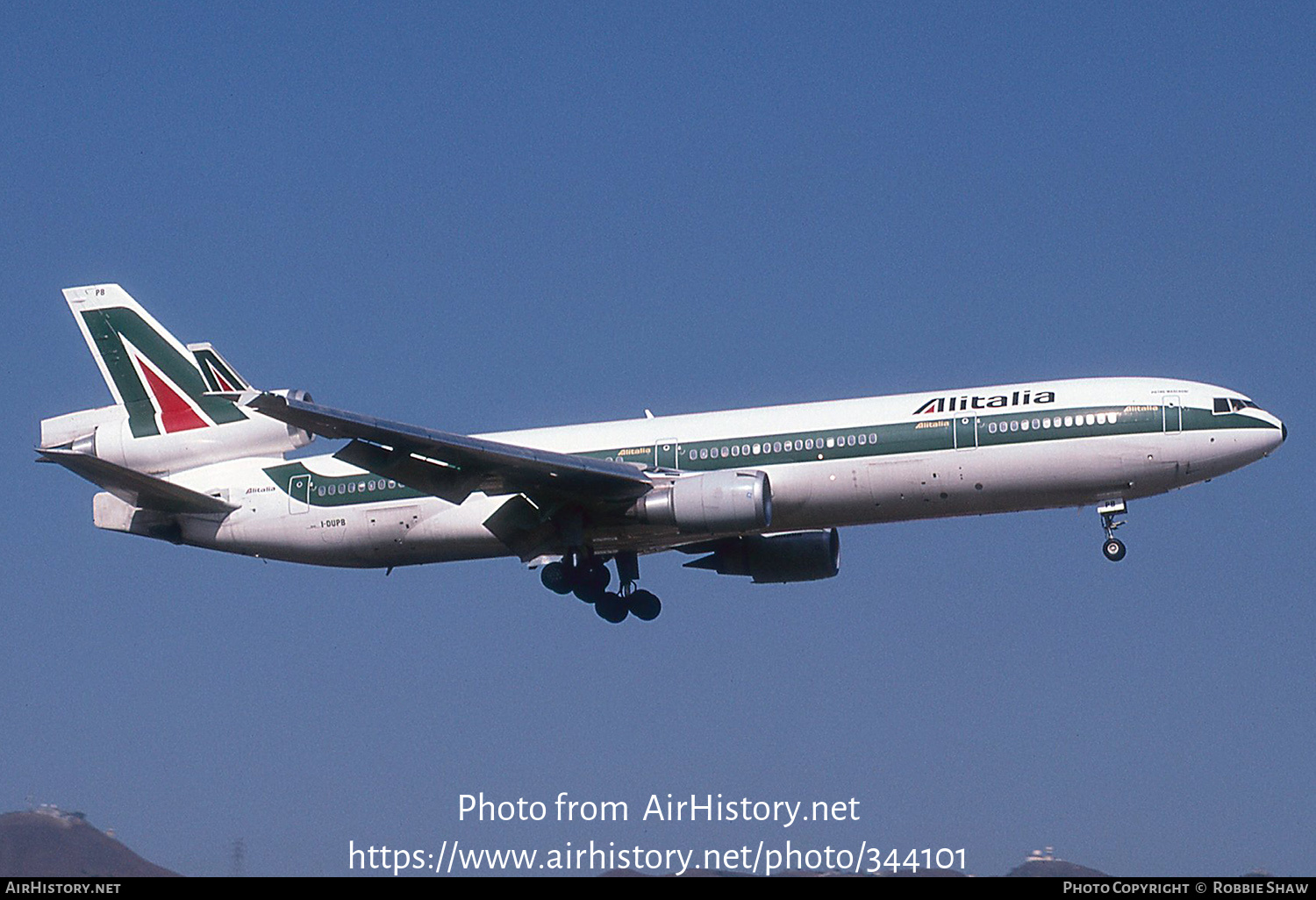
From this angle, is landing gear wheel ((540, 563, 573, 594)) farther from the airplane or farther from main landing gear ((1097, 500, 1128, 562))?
main landing gear ((1097, 500, 1128, 562))

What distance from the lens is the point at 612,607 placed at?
1907 inches

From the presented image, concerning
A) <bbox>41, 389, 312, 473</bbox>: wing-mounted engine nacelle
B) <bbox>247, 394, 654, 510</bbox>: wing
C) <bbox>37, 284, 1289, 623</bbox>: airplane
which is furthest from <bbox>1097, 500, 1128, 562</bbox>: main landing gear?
<bbox>41, 389, 312, 473</bbox>: wing-mounted engine nacelle

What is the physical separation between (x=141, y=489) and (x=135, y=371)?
5051mm

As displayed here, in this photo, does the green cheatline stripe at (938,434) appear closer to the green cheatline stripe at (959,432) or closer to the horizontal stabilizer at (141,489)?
the green cheatline stripe at (959,432)

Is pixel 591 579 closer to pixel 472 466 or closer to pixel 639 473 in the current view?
pixel 639 473

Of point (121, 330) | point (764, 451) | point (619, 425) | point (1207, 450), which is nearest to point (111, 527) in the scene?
point (121, 330)

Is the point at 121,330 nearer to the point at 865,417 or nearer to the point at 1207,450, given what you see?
the point at 865,417

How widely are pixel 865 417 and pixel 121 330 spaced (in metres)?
22.2

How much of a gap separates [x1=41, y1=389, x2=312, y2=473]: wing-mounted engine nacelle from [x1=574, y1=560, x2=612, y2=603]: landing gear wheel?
28.9ft

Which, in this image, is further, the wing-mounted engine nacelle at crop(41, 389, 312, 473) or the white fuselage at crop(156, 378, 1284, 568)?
the wing-mounted engine nacelle at crop(41, 389, 312, 473)

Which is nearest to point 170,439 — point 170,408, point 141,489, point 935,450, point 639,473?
point 170,408

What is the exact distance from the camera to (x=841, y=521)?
145 ft

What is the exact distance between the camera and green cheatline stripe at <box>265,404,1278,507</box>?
1677 inches

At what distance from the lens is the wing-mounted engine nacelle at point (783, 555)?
49.1 meters
